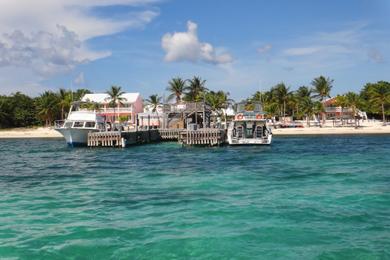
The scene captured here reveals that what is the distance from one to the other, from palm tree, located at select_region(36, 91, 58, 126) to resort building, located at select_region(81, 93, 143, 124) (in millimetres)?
6442

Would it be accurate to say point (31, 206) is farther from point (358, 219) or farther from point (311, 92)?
point (311, 92)

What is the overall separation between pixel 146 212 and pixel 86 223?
2412 millimetres

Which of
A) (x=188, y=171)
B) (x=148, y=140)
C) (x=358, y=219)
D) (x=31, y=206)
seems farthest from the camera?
(x=148, y=140)

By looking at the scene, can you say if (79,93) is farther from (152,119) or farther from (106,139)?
(106,139)

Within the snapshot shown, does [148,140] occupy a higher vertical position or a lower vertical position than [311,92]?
lower

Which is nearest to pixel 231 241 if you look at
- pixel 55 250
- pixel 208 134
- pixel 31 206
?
pixel 55 250

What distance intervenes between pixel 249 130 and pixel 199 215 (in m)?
45.4

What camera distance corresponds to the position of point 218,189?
2280 centimetres

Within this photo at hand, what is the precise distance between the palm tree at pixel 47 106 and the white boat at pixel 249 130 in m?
55.4

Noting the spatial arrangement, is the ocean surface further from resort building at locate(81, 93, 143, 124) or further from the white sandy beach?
resort building at locate(81, 93, 143, 124)

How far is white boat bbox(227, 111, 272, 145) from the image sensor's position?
184ft

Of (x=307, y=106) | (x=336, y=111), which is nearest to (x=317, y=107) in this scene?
(x=307, y=106)

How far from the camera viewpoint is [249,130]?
61500 millimetres

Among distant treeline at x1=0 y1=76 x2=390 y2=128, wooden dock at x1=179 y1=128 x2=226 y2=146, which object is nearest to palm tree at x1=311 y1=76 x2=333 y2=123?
distant treeline at x1=0 y1=76 x2=390 y2=128
